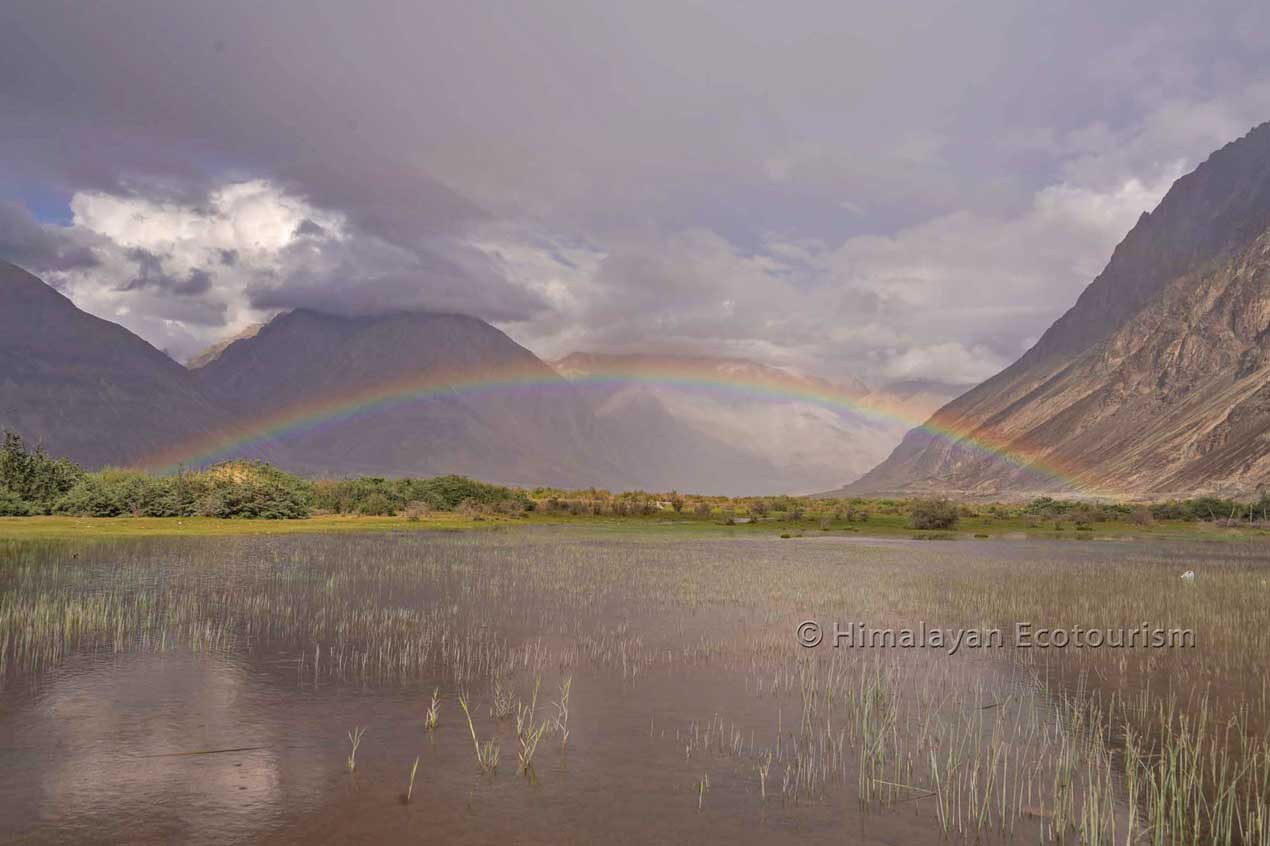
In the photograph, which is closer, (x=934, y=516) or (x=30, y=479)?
(x=30, y=479)

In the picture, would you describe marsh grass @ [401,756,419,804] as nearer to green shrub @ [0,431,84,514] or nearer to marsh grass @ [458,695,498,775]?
marsh grass @ [458,695,498,775]

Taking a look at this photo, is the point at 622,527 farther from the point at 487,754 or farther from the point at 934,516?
the point at 487,754

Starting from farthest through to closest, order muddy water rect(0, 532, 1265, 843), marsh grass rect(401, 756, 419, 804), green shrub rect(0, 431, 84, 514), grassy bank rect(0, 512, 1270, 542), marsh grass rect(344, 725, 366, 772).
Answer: green shrub rect(0, 431, 84, 514)
grassy bank rect(0, 512, 1270, 542)
marsh grass rect(344, 725, 366, 772)
marsh grass rect(401, 756, 419, 804)
muddy water rect(0, 532, 1265, 843)

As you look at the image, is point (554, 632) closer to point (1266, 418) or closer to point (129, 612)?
point (129, 612)

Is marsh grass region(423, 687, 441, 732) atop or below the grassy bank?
below

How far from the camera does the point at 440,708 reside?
15750 millimetres

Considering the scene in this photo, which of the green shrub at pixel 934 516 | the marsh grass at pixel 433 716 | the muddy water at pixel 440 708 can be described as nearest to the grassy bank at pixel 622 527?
the green shrub at pixel 934 516

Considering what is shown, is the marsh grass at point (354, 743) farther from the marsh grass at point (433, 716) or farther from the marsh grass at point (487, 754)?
the marsh grass at point (487, 754)

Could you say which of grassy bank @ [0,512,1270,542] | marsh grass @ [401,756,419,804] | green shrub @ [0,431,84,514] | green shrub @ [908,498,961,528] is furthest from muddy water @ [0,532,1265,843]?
green shrub @ [908,498,961,528]

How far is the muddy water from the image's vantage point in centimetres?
1077

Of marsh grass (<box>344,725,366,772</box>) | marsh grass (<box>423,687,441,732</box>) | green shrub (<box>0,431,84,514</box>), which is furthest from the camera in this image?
green shrub (<box>0,431,84,514</box>)

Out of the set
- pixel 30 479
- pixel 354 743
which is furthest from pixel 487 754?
pixel 30 479

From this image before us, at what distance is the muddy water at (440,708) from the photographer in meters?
10.8

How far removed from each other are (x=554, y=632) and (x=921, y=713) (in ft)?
37.3
